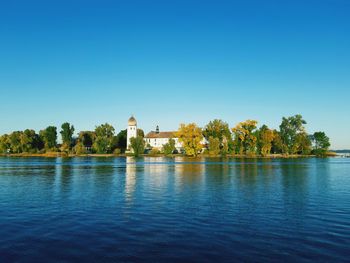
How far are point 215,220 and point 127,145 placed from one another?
168m

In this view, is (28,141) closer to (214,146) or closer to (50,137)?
(50,137)

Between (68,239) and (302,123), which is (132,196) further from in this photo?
(302,123)

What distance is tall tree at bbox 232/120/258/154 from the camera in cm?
13312

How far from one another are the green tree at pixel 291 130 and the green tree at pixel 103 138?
289 feet

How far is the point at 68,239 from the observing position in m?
14.2

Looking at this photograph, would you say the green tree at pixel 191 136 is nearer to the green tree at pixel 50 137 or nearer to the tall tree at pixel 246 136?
the tall tree at pixel 246 136

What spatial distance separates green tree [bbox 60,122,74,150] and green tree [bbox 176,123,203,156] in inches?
2501

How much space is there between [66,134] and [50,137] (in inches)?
→ 439

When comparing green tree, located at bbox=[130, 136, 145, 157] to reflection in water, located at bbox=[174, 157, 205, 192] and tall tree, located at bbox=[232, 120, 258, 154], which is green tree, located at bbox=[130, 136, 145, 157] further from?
reflection in water, located at bbox=[174, 157, 205, 192]

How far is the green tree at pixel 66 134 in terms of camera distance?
161m

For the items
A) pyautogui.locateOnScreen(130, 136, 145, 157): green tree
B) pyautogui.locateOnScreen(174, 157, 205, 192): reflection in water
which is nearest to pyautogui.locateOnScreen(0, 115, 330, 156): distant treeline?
pyautogui.locateOnScreen(130, 136, 145, 157): green tree

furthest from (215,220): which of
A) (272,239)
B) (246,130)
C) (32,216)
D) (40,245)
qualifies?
(246,130)

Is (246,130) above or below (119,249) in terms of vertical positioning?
above

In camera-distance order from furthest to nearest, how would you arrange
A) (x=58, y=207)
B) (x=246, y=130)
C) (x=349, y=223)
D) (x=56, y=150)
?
1. (x=56, y=150)
2. (x=246, y=130)
3. (x=58, y=207)
4. (x=349, y=223)
